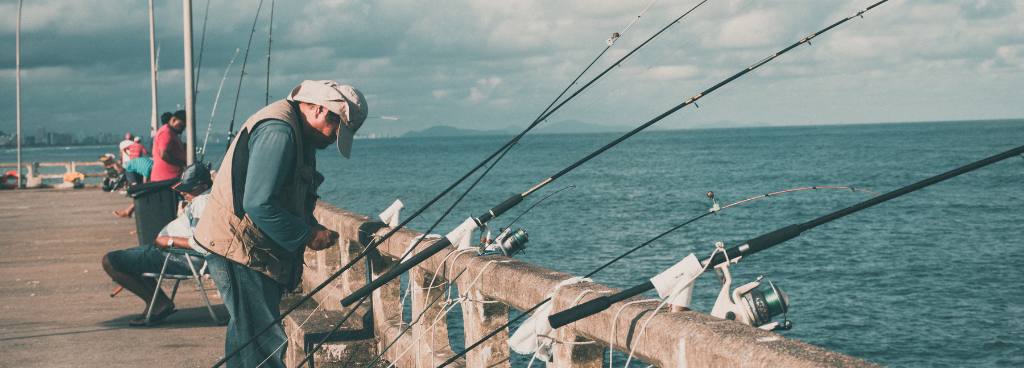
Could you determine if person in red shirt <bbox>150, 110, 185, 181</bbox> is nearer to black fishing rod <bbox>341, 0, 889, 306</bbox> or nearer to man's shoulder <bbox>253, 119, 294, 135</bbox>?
man's shoulder <bbox>253, 119, 294, 135</bbox>

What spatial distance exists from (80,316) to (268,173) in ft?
15.3

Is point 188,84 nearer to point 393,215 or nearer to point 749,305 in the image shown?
point 393,215

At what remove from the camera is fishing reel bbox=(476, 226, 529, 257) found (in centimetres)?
452

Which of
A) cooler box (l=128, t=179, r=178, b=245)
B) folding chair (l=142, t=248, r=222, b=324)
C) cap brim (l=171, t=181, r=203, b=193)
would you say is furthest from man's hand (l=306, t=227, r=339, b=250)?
cooler box (l=128, t=179, r=178, b=245)

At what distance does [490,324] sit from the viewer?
416 cm

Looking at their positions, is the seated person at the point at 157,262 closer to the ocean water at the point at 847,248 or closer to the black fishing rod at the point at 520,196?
the ocean water at the point at 847,248

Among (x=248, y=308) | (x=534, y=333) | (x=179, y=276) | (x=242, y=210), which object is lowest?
(x=179, y=276)

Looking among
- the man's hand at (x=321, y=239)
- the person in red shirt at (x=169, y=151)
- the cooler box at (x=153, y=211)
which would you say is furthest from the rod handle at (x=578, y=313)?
the person in red shirt at (x=169, y=151)

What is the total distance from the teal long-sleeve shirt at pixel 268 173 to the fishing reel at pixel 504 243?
865 mm

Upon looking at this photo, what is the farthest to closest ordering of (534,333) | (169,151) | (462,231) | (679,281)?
(169,151) < (462,231) < (534,333) < (679,281)

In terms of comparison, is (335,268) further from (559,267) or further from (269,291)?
(559,267)

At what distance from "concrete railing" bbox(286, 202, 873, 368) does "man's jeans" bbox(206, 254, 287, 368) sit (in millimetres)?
404

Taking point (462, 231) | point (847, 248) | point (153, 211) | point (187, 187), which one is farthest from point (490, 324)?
point (847, 248)

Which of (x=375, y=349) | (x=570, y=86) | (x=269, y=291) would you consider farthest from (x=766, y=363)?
(x=375, y=349)
